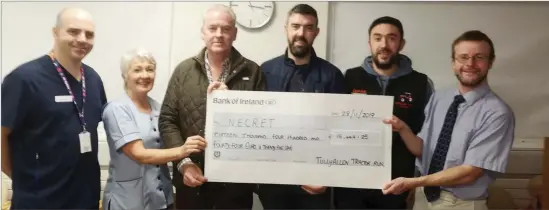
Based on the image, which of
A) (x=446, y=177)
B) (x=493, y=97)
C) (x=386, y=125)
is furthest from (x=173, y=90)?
(x=493, y=97)

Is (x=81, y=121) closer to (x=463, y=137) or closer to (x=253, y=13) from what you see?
(x=253, y=13)

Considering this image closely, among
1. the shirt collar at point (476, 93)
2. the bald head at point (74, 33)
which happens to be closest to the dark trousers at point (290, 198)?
the shirt collar at point (476, 93)

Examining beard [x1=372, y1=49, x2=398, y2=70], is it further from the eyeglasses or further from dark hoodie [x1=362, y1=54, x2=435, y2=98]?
the eyeglasses

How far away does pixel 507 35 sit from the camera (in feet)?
5.59

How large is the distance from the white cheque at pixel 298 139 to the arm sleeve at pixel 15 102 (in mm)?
652

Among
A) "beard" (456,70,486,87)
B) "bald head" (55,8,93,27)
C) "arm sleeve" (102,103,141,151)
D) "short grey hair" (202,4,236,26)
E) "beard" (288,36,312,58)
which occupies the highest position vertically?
"short grey hair" (202,4,236,26)

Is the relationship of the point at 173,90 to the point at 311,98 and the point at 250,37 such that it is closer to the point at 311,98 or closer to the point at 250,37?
the point at 250,37

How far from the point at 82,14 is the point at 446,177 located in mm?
1443

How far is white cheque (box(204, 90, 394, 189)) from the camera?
1687 mm

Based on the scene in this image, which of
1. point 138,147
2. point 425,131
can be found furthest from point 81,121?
point 425,131

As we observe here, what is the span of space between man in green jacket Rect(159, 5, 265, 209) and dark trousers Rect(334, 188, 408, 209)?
1.07 ft

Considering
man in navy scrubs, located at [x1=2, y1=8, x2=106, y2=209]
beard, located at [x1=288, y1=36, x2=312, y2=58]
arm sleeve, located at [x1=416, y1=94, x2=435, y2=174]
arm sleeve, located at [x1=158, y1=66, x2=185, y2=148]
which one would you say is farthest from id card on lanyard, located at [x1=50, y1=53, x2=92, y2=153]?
arm sleeve, located at [x1=416, y1=94, x2=435, y2=174]

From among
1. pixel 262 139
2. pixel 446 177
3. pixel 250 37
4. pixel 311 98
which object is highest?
pixel 250 37

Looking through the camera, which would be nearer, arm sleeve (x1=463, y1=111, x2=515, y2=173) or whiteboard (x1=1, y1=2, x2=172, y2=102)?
arm sleeve (x1=463, y1=111, x2=515, y2=173)
